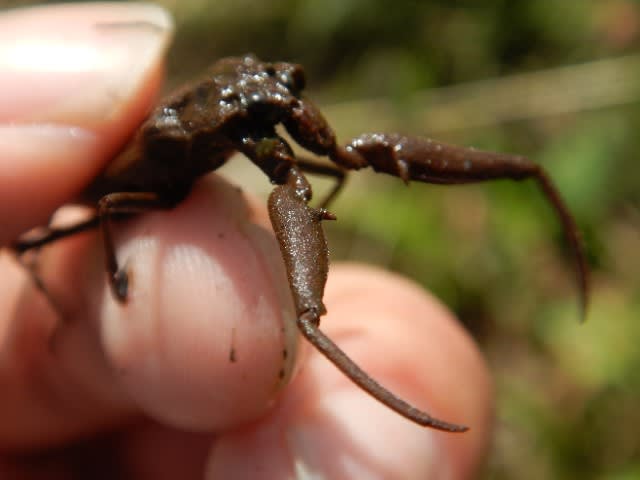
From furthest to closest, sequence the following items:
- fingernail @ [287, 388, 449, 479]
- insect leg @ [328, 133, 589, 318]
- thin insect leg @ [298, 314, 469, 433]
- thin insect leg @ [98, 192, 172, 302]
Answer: fingernail @ [287, 388, 449, 479], thin insect leg @ [98, 192, 172, 302], insect leg @ [328, 133, 589, 318], thin insect leg @ [298, 314, 469, 433]

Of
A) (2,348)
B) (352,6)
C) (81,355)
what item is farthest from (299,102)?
(352,6)

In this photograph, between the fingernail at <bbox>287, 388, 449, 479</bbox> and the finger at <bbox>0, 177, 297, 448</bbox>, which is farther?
the fingernail at <bbox>287, 388, 449, 479</bbox>

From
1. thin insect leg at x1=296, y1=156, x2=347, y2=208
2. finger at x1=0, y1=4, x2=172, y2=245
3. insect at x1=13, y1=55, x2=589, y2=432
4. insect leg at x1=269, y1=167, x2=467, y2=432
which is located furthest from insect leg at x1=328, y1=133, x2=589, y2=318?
finger at x1=0, y1=4, x2=172, y2=245

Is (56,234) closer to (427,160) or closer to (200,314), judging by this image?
(200,314)

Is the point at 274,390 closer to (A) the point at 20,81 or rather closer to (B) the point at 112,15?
(A) the point at 20,81

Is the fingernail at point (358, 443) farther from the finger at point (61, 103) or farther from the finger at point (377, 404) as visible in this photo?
the finger at point (61, 103)

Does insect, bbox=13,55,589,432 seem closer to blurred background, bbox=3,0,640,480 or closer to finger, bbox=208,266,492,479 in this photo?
finger, bbox=208,266,492,479

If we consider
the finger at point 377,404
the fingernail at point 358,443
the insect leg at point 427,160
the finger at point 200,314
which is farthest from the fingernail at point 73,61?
the fingernail at point 358,443

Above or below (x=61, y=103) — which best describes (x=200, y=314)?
below

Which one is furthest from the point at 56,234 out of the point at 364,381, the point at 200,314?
the point at 364,381
